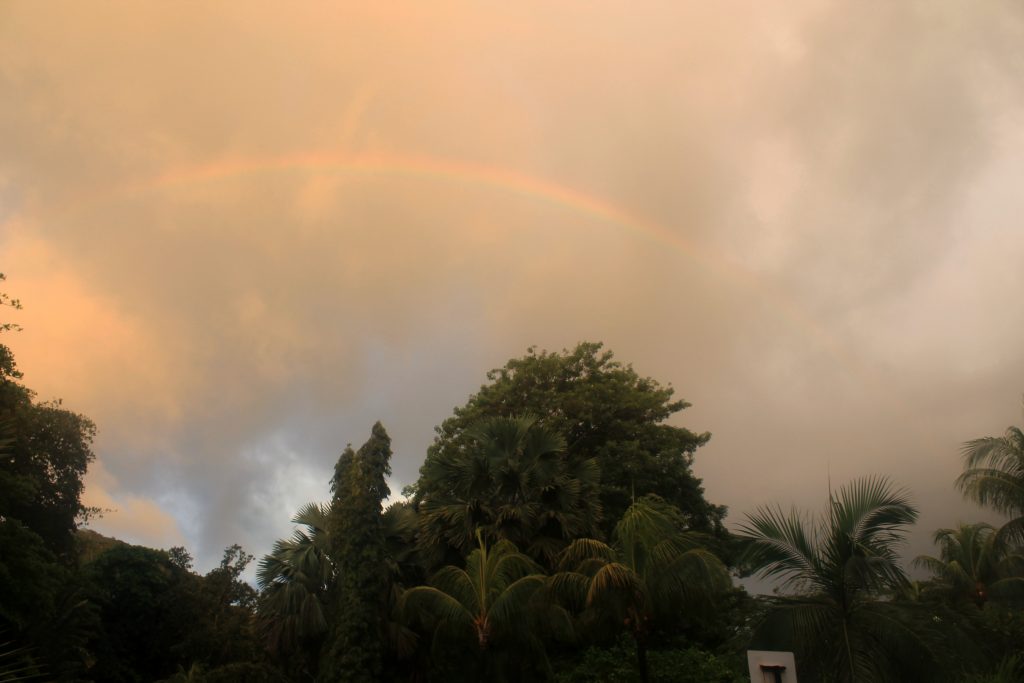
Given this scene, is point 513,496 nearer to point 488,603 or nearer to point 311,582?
point 488,603

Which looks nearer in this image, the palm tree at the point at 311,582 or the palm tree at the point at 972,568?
the palm tree at the point at 311,582

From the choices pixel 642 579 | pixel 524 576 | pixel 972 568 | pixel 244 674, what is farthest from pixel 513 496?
pixel 972 568

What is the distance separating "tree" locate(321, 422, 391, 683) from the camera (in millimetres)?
20578

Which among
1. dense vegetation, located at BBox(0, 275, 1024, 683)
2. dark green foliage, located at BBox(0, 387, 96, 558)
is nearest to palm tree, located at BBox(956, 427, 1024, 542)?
dense vegetation, located at BBox(0, 275, 1024, 683)

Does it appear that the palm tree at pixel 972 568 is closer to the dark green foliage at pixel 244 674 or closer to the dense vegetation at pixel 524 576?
the dense vegetation at pixel 524 576

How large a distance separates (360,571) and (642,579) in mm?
10101

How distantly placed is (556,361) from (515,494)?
10.7m

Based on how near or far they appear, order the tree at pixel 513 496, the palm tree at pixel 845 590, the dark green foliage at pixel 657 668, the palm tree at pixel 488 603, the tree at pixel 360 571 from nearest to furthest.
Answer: the palm tree at pixel 845 590
the palm tree at pixel 488 603
the dark green foliage at pixel 657 668
the tree at pixel 513 496
the tree at pixel 360 571

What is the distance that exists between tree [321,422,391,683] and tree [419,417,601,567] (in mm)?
1915

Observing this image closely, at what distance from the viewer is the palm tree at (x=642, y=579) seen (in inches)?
546

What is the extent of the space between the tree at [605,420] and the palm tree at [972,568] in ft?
43.8

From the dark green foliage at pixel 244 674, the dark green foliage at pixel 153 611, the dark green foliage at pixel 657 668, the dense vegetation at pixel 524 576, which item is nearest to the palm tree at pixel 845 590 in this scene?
the dense vegetation at pixel 524 576

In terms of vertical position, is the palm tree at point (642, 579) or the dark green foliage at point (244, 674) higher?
the palm tree at point (642, 579)

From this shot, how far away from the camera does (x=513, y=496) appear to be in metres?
20.5
